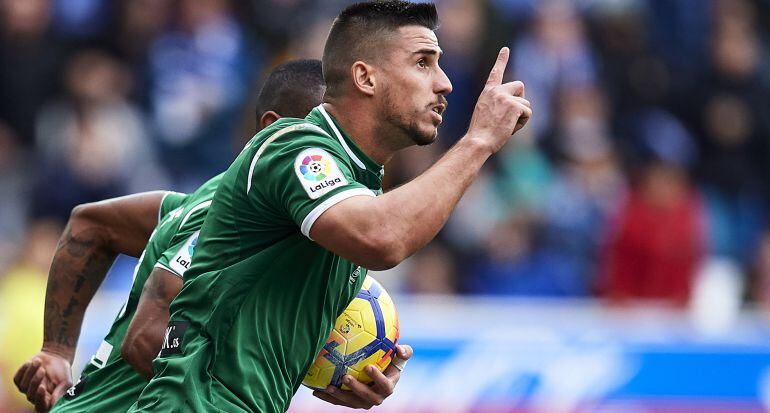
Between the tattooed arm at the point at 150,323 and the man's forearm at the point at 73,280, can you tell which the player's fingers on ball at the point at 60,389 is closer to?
the man's forearm at the point at 73,280

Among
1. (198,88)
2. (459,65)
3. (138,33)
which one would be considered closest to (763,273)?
(459,65)

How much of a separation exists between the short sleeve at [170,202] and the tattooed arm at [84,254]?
0.15 feet

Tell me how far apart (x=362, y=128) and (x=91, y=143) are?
7840 mm

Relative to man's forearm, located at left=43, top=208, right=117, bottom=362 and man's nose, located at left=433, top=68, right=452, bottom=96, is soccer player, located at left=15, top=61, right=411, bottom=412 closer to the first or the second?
man's forearm, located at left=43, top=208, right=117, bottom=362

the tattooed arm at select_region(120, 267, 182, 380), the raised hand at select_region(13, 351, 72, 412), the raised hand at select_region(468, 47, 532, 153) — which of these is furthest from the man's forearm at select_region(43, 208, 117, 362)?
the raised hand at select_region(468, 47, 532, 153)

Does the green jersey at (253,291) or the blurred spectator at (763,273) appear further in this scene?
the blurred spectator at (763,273)

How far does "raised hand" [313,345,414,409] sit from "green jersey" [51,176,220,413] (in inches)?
32.3

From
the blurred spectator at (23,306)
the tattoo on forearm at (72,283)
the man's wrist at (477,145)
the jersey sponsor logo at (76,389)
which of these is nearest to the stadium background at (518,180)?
the blurred spectator at (23,306)

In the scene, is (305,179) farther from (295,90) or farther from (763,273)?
(763,273)

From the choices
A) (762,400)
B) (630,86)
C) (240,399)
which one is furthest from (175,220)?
(630,86)

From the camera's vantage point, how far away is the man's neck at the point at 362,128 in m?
5.08

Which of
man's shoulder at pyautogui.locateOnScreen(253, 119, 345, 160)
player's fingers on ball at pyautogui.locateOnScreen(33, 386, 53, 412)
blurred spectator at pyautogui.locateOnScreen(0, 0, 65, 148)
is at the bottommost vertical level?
player's fingers on ball at pyautogui.locateOnScreen(33, 386, 53, 412)

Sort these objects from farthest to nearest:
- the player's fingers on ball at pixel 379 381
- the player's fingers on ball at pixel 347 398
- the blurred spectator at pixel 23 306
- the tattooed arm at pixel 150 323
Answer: the blurred spectator at pixel 23 306, the player's fingers on ball at pixel 347 398, the player's fingers on ball at pixel 379 381, the tattooed arm at pixel 150 323

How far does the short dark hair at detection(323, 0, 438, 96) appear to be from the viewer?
5164 millimetres
